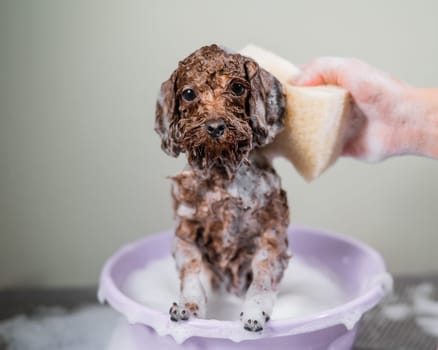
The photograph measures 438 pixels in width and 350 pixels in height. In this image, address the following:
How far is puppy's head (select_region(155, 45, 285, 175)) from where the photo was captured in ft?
2.01

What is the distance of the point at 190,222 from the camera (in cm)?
76

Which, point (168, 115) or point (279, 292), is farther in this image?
point (279, 292)

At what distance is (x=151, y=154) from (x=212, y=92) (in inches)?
20.3

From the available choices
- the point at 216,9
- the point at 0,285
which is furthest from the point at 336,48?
the point at 0,285

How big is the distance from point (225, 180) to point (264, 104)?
109 millimetres

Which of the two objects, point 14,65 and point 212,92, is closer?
point 212,92

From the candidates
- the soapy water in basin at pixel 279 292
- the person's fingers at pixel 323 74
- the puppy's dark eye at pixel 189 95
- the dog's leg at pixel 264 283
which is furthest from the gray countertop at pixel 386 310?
the puppy's dark eye at pixel 189 95

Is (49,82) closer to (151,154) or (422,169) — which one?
(151,154)

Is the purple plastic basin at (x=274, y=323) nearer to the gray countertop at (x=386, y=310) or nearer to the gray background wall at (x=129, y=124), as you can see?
the gray countertop at (x=386, y=310)

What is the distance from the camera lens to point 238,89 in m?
0.65

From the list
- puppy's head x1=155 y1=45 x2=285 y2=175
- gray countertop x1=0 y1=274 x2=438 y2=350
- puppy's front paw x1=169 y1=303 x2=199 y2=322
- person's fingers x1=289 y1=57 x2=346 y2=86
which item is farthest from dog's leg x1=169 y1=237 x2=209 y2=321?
gray countertop x1=0 y1=274 x2=438 y2=350

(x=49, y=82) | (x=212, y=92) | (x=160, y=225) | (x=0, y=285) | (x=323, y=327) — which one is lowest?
(x=0, y=285)

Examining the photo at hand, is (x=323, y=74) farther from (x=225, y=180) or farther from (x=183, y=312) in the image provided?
(x=183, y=312)

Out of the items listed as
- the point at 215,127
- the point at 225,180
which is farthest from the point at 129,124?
the point at 215,127
